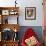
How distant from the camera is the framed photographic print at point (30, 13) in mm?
5684

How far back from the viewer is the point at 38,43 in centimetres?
527

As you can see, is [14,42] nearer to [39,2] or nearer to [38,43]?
[38,43]

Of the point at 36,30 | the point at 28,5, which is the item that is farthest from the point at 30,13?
the point at 36,30

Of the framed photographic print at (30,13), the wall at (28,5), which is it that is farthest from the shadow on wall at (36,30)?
the framed photographic print at (30,13)

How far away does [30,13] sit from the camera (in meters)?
5.70

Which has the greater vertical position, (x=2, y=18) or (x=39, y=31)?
(x=2, y=18)

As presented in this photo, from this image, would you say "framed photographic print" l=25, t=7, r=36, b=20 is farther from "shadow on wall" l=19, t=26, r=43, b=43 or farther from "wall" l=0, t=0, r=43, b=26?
"shadow on wall" l=19, t=26, r=43, b=43

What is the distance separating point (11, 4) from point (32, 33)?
1.27 meters

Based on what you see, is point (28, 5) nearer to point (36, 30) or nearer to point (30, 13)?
point (30, 13)

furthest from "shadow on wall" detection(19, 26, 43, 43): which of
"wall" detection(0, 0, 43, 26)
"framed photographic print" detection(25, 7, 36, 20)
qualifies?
"framed photographic print" detection(25, 7, 36, 20)

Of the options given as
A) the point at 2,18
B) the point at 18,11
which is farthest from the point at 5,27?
the point at 18,11

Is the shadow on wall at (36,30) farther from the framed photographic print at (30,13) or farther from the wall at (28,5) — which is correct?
the framed photographic print at (30,13)

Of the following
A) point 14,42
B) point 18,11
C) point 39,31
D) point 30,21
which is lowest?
point 14,42

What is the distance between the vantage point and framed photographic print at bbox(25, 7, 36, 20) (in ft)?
18.6
